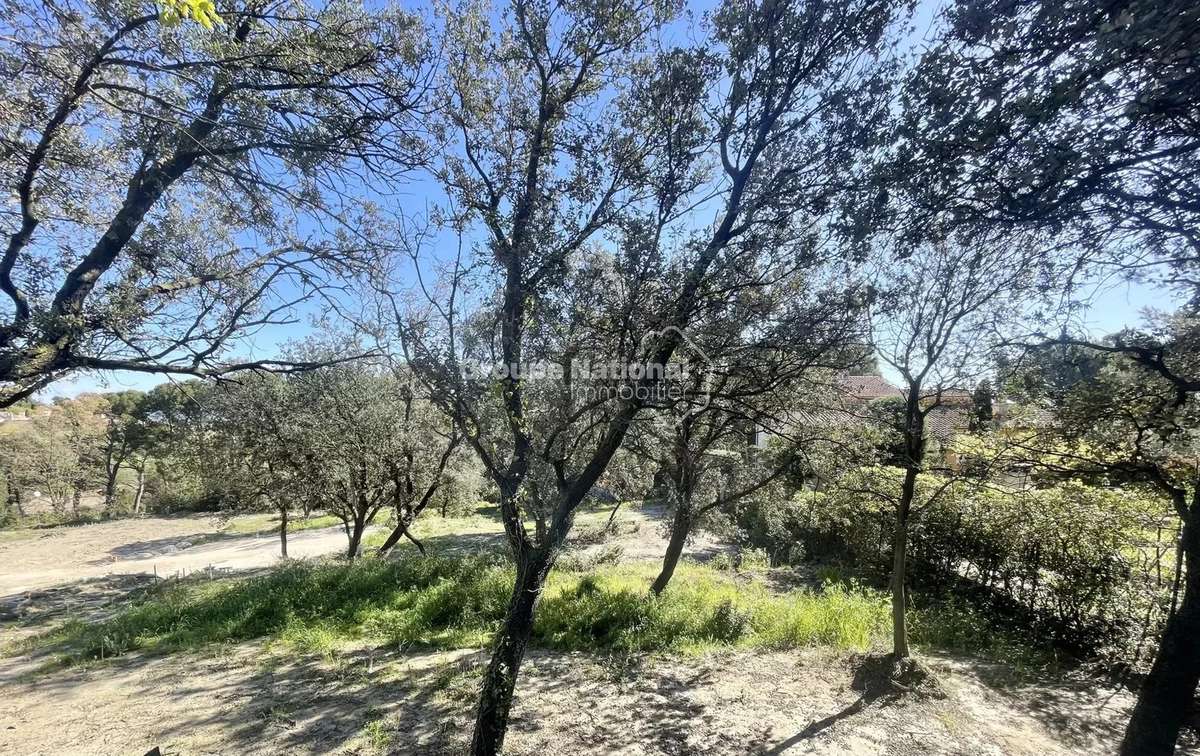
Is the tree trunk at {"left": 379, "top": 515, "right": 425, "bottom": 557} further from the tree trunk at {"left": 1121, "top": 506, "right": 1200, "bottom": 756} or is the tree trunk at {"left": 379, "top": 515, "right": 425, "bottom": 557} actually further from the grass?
the tree trunk at {"left": 1121, "top": 506, "right": 1200, "bottom": 756}

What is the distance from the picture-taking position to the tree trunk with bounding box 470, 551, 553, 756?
11.9 ft

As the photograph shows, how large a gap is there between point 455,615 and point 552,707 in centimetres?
313

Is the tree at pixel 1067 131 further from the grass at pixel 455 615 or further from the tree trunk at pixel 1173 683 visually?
the grass at pixel 455 615

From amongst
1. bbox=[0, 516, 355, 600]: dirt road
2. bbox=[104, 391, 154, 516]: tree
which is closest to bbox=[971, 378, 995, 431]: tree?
bbox=[0, 516, 355, 600]: dirt road

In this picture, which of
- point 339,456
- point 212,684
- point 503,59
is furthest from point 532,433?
point 339,456

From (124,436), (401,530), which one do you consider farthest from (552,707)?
(124,436)

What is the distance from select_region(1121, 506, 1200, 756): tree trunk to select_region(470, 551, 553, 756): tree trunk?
415 centimetres

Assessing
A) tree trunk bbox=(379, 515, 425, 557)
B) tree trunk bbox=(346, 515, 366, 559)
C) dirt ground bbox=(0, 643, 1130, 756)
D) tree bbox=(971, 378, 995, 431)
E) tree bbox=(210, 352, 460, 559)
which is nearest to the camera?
dirt ground bbox=(0, 643, 1130, 756)

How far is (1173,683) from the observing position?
9.70 ft

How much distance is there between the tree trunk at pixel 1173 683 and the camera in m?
2.92

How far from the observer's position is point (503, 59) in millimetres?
4363

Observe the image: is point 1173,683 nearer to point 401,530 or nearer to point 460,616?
point 460,616

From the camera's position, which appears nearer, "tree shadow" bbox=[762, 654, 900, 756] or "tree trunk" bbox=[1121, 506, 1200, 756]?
"tree trunk" bbox=[1121, 506, 1200, 756]

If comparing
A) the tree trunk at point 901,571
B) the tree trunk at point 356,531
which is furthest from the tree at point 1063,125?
the tree trunk at point 356,531
